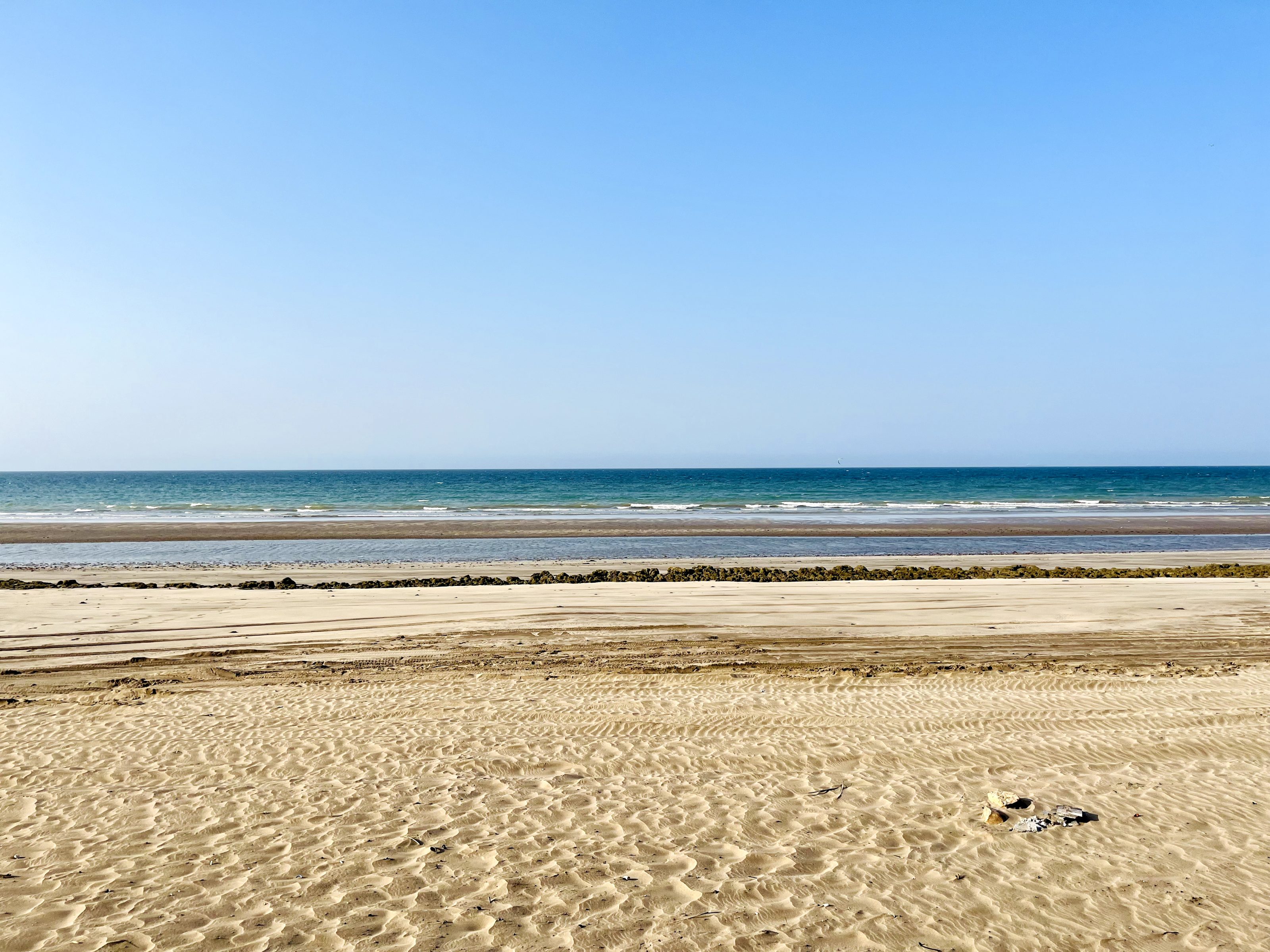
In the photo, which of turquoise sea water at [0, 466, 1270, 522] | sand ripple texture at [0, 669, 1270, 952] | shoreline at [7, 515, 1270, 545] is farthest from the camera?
turquoise sea water at [0, 466, 1270, 522]

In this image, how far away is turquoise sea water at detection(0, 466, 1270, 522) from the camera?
48.3 meters

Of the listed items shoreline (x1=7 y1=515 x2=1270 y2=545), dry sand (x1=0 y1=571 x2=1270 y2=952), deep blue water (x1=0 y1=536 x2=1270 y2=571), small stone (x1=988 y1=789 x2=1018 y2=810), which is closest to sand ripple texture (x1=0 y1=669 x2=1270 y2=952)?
dry sand (x1=0 y1=571 x2=1270 y2=952)

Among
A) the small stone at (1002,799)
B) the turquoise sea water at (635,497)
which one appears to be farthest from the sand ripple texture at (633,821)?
the turquoise sea water at (635,497)

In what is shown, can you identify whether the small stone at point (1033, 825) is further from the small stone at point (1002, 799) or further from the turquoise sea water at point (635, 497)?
the turquoise sea water at point (635, 497)

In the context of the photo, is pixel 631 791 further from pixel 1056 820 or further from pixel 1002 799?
pixel 1056 820

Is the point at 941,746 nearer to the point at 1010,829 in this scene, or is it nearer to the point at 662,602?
the point at 1010,829

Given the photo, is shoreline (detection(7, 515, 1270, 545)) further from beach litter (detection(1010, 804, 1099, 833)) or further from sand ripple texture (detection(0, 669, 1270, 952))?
beach litter (detection(1010, 804, 1099, 833))

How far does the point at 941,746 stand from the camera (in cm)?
736

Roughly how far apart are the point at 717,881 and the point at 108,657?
10608mm

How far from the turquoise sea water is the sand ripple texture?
3625 cm

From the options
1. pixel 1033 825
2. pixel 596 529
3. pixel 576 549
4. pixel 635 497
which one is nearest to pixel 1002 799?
pixel 1033 825

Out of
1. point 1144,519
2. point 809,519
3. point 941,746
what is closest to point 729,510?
point 809,519

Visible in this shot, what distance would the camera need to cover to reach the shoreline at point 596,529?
34.2 m

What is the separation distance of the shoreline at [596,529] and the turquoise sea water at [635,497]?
134 inches
